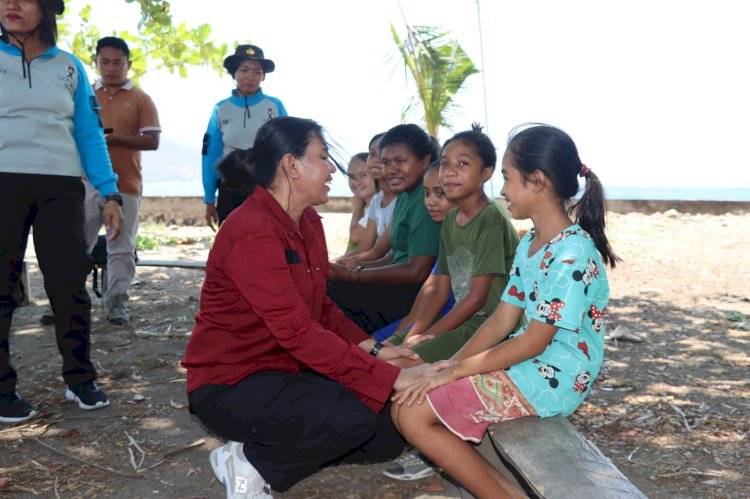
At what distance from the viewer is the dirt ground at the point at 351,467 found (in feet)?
11.1

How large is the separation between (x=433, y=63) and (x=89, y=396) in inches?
332

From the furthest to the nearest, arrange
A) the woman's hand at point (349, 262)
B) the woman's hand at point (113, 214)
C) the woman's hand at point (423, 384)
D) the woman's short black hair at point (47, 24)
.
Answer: the woman's hand at point (349, 262)
the woman's hand at point (113, 214)
the woman's short black hair at point (47, 24)
the woman's hand at point (423, 384)

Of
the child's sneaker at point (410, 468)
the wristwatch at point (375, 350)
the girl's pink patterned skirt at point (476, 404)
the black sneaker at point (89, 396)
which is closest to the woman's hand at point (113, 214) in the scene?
the black sneaker at point (89, 396)

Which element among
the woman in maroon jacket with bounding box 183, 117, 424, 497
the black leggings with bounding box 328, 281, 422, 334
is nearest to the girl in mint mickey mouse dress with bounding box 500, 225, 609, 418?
the woman in maroon jacket with bounding box 183, 117, 424, 497

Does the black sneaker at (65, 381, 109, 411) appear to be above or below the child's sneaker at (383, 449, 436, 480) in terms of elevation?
above

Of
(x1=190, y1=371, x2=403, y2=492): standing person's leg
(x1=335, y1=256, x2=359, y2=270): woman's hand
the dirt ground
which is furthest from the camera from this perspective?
(x1=335, y1=256, x2=359, y2=270): woman's hand

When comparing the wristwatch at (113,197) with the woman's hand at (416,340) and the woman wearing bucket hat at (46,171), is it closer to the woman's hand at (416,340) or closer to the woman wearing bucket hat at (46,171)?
the woman wearing bucket hat at (46,171)

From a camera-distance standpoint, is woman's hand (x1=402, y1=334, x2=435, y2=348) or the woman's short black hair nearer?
woman's hand (x1=402, y1=334, x2=435, y2=348)

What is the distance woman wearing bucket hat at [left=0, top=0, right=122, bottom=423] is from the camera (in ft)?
12.6

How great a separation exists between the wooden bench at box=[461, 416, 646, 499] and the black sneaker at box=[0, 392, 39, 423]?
9.48 feet

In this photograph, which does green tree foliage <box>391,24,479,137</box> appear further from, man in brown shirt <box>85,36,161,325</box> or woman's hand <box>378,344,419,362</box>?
woman's hand <box>378,344,419,362</box>

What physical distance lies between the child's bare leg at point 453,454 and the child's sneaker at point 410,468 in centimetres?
89

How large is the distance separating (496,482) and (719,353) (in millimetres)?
3769

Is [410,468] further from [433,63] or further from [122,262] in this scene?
[433,63]
